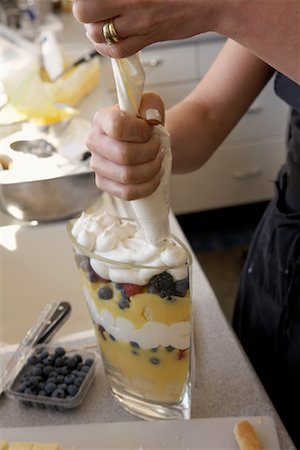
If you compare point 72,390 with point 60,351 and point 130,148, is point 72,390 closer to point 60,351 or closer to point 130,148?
point 60,351

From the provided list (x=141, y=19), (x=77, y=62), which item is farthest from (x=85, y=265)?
(x=77, y=62)

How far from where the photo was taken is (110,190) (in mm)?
659

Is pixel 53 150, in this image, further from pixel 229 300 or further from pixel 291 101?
pixel 229 300

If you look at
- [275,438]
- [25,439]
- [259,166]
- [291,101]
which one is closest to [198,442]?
[275,438]

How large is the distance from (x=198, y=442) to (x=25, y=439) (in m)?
0.18

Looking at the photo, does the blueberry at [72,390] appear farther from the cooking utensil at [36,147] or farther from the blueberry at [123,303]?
the cooking utensil at [36,147]

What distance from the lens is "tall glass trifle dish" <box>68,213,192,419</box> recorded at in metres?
0.61

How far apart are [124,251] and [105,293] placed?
5cm

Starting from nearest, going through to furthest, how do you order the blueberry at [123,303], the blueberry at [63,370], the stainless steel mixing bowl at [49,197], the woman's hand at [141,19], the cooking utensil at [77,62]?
1. the woman's hand at [141,19]
2. the blueberry at [123,303]
3. the blueberry at [63,370]
4. the stainless steel mixing bowl at [49,197]
5. the cooking utensil at [77,62]

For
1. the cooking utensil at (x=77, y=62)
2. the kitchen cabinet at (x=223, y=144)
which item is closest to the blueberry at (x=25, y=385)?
the cooking utensil at (x=77, y=62)

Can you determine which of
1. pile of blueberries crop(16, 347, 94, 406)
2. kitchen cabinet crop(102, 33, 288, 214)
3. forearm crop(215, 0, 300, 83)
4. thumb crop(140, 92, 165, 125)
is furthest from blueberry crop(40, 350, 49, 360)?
kitchen cabinet crop(102, 33, 288, 214)

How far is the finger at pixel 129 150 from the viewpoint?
0.62m

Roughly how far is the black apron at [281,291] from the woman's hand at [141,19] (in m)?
0.35

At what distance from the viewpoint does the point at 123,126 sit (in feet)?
1.95
